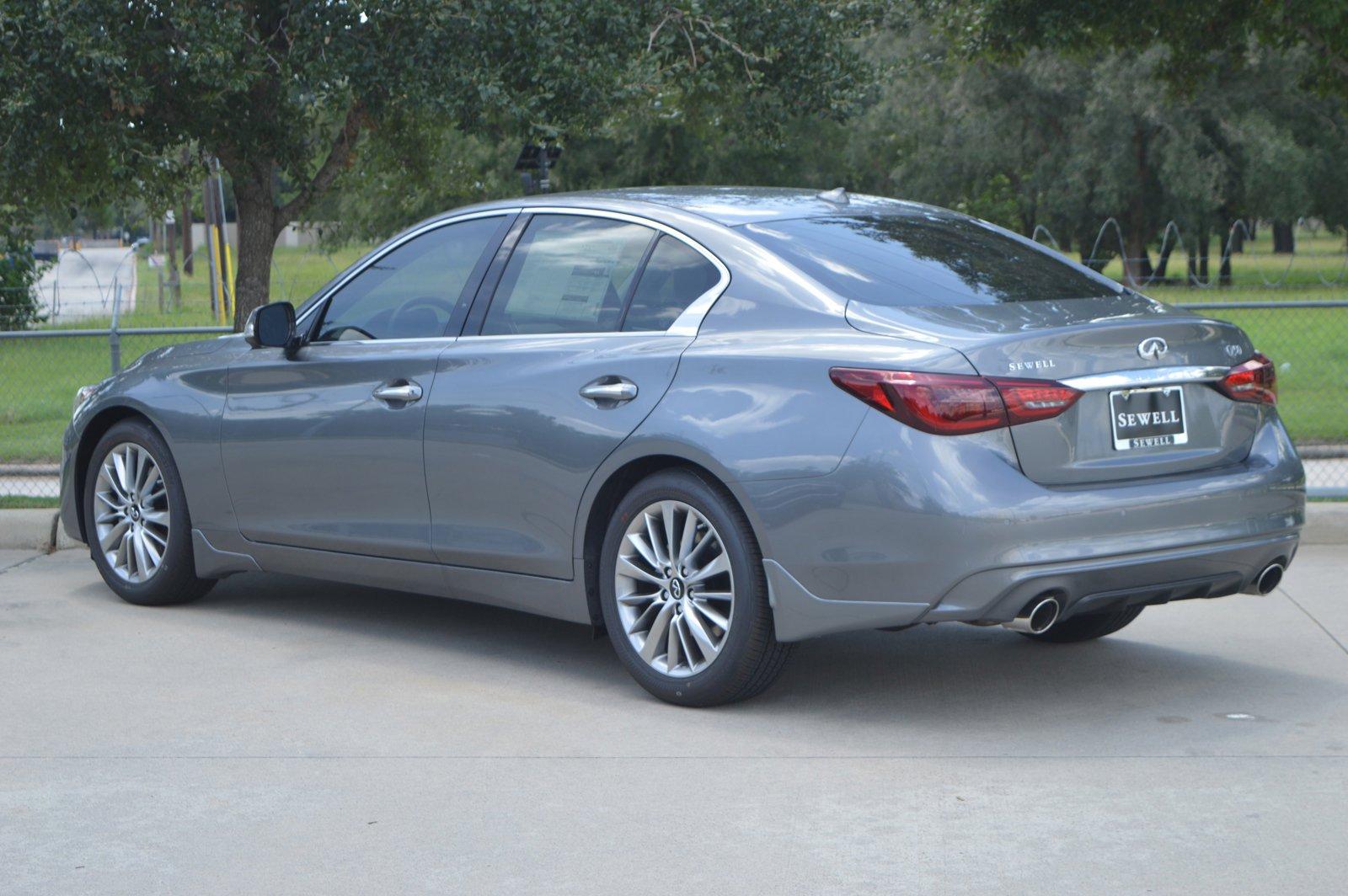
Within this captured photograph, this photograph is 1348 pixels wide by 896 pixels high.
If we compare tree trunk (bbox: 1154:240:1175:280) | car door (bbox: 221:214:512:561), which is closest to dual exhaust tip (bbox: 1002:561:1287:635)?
car door (bbox: 221:214:512:561)

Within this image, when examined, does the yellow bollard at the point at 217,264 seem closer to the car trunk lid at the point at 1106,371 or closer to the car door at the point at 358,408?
the car door at the point at 358,408

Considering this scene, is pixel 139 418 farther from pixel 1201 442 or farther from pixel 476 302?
pixel 1201 442

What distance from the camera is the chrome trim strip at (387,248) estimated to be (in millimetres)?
6777

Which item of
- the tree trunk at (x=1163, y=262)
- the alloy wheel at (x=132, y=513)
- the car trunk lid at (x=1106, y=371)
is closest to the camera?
the car trunk lid at (x=1106, y=371)

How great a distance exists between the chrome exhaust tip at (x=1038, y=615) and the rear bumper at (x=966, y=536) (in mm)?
35

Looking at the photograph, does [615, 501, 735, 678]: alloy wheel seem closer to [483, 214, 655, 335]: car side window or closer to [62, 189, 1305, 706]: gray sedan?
[62, 189, 1305, 706]: gray sedan

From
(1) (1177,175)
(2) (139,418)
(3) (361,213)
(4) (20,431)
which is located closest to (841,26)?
(4) (20,431)

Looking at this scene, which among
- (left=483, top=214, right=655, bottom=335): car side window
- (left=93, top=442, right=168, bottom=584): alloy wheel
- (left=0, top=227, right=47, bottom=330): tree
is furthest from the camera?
(left=0, top=227, right=47, bottom=330): tree

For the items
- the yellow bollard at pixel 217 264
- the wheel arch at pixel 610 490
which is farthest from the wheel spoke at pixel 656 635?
the yellow bollard at pixel 217 264

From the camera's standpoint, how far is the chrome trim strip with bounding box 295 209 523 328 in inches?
267

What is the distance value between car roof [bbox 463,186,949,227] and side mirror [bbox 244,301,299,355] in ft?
3.23

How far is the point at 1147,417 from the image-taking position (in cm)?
552

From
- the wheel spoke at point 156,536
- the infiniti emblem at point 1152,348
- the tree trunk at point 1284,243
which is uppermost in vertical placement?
the infiniti emblem at point 1152,348

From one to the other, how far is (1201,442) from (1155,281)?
4169 cm
